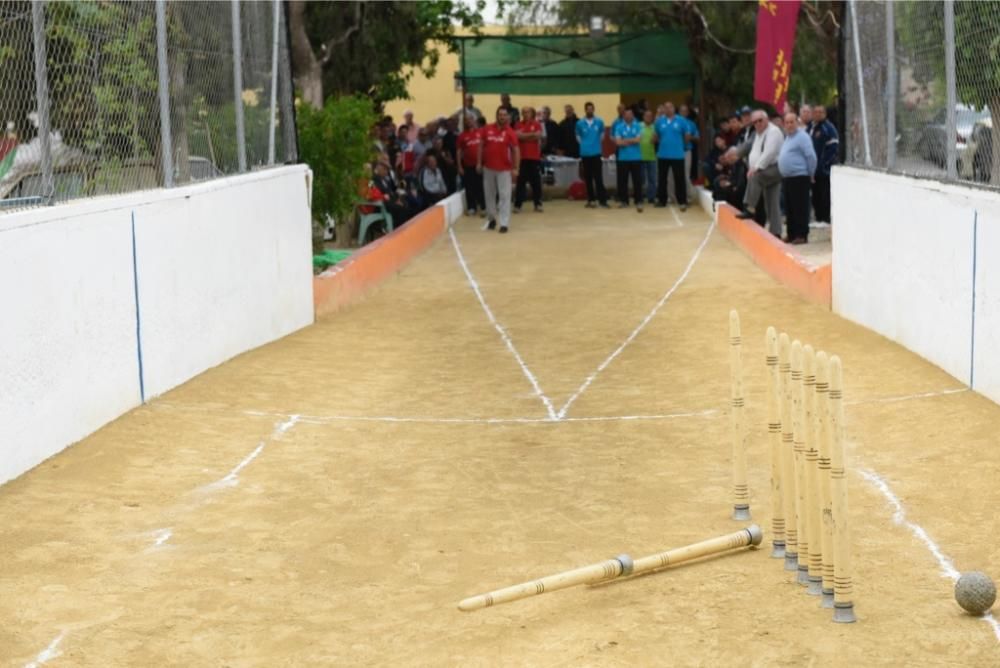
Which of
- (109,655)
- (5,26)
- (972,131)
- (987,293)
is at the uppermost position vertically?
(5,26)

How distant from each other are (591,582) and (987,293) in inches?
193

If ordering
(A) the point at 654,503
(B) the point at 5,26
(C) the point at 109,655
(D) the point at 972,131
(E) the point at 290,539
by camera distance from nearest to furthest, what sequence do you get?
(C) the point at 109,655, (E) the point at 290,539, (A) the point at 654,503, (B) the point at 5,26, (D) the point at 972,131

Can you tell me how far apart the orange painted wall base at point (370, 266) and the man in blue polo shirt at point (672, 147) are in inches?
222

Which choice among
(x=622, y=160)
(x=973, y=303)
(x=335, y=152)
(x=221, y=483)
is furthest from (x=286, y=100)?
(x=622, y=160)

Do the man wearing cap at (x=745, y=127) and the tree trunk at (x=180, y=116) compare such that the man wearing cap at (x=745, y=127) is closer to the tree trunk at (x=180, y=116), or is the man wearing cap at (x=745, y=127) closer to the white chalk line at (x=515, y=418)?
the tree trunk at (x=180, y=116)

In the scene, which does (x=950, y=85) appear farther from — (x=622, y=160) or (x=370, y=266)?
(x=622, y=160)

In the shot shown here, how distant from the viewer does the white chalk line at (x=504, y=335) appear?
11.8m

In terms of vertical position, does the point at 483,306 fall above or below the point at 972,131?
below

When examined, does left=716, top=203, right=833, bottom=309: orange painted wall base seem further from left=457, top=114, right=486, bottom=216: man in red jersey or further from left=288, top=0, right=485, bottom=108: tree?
left=288, top=0, right=485, bottom=108: tree

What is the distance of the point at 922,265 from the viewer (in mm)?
12555

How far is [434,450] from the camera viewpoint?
10125 mm

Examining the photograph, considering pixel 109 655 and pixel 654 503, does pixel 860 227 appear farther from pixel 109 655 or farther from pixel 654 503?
pixel 109 655

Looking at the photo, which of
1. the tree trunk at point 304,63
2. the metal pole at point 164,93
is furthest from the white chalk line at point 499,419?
the tree trunk at point 304,63

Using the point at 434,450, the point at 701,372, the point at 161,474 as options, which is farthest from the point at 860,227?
the point at 161,474
